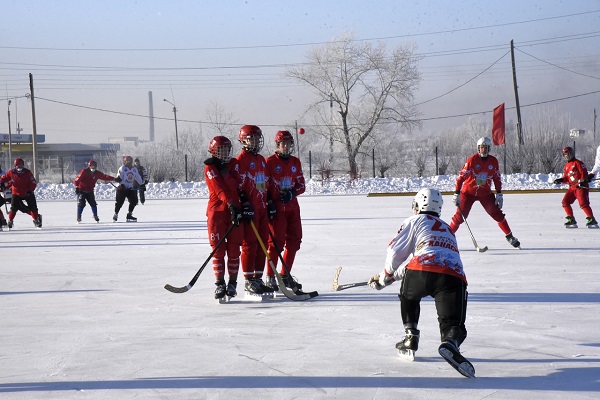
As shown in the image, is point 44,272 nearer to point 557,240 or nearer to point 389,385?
point 389,385

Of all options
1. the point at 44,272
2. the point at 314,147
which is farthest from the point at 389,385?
the point at 314,147

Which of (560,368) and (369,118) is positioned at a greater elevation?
(369,118)

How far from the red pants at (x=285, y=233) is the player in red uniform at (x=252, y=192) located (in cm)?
15

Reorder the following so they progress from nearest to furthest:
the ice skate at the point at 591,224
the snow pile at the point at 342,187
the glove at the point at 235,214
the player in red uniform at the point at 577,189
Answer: the glove at the point at 235,214 < the ice skate at the point at 591,224 < the player in red uniform at the point at 577,189 < the snow pile at the point at 342,187

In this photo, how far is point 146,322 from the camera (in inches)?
230

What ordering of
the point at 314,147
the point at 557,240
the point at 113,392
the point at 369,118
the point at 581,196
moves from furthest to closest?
the point at 314,147 < the point at 369,118 < the point at 581,196 < the point at 557,240 < the point at 113,392

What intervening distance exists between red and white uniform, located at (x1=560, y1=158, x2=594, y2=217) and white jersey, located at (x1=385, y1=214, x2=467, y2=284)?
920 cm

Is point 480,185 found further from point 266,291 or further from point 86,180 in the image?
point 86,180

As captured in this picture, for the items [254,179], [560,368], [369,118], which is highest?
[369,118]

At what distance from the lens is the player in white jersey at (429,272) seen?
4281 mm

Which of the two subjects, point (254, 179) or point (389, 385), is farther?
point (254, 179)

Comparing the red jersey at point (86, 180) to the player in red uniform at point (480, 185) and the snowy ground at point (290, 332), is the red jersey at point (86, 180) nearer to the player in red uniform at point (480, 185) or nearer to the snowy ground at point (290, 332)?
the snowy ground at point (290, 332)

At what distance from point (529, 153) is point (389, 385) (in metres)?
29.9

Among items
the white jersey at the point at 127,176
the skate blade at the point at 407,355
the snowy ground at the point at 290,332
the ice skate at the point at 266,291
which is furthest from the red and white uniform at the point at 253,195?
the white jersey at the point at 127,176
